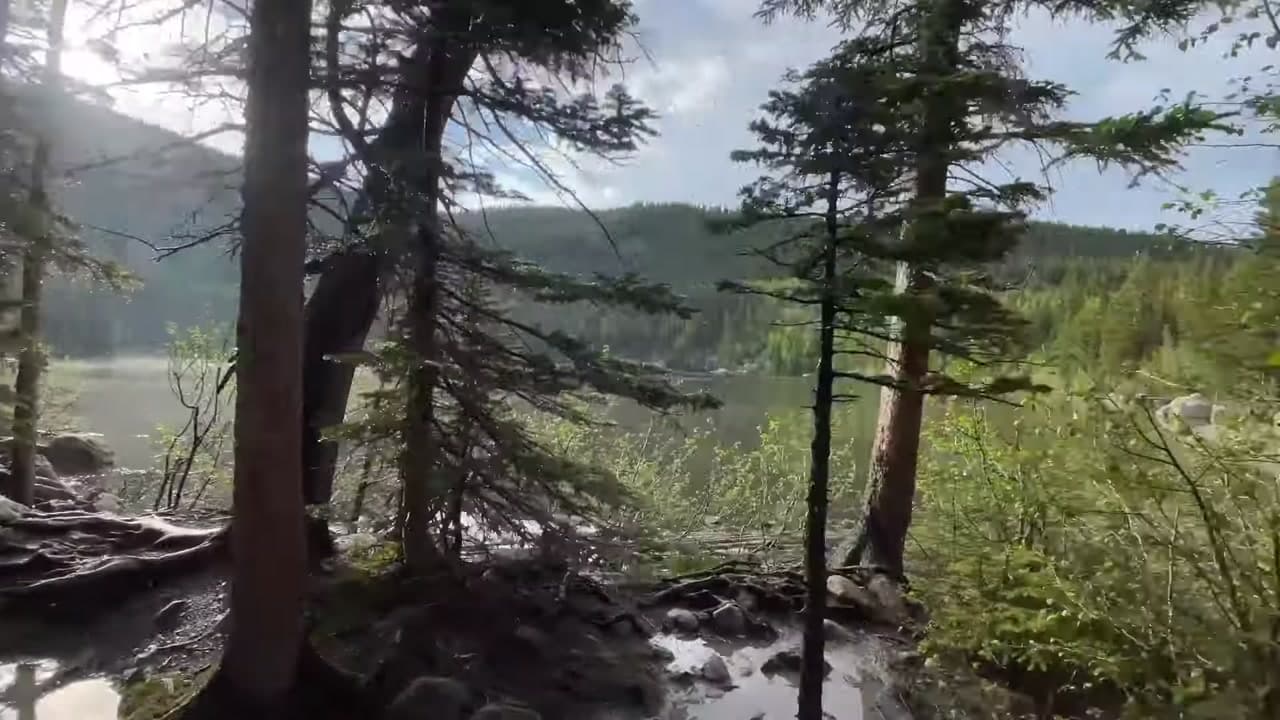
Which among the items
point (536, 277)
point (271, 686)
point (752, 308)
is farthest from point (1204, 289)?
point (271, 686)

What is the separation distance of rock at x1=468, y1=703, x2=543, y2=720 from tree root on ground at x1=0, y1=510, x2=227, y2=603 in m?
3.28

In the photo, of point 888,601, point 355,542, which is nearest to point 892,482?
point 888,601

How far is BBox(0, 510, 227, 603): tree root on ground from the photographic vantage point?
18.0ft

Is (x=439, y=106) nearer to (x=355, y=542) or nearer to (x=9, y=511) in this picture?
(x=355, y=542)

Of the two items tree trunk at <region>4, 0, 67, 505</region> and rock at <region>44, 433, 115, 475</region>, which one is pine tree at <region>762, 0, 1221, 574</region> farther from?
rock at <region>44, 433, 115, 475</region>

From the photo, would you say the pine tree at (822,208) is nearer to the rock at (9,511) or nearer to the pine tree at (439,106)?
the pine tree at (439,106)

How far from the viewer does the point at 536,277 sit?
4547mm

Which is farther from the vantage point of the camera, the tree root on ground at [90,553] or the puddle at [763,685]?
the tree root on ground at [90,553]

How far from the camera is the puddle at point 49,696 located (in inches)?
164

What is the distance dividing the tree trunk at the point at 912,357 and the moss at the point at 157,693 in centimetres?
410

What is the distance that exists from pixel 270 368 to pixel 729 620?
3927 mm

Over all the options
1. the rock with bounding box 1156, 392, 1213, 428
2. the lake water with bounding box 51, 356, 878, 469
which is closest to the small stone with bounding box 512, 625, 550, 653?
the rock with bounding box 1156, 392, 1213, 428

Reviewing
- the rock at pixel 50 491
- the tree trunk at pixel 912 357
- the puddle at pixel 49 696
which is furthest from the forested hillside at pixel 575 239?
the puddle at pixel 49 696

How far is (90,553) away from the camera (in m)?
6.06
